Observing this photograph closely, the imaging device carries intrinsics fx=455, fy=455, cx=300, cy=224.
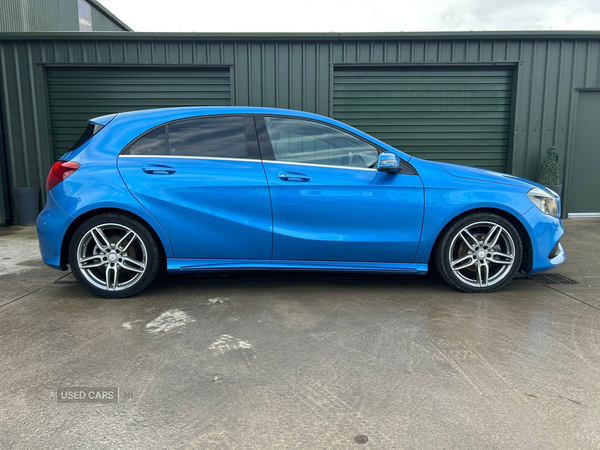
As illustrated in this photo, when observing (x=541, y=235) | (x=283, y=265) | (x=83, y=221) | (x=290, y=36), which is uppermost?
(x=290, y=36)

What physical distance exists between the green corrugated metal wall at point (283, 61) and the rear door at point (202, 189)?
15.9ft

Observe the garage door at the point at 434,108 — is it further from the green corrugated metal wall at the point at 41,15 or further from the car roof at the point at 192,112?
the green corrugated metal wall at the point at 41,15

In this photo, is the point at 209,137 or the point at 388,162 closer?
the point at 388,162

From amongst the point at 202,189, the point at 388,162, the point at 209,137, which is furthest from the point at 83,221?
the point at 388,162

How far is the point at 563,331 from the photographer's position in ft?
10.3

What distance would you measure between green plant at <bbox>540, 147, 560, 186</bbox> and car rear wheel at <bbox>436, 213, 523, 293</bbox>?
5021 millimetres

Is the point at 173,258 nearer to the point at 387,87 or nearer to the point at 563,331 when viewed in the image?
the point at 563,331

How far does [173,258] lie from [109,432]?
199 centimetres

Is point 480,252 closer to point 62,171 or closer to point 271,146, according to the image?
point 271,146

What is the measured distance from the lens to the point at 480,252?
392cm

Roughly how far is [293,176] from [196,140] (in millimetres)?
895

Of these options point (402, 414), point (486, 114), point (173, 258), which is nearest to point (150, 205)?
point (173, 258)

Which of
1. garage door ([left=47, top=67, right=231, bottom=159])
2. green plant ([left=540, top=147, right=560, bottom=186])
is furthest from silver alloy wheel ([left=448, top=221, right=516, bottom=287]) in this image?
garage door ([left=47, top=67, right=231, bottom=159])

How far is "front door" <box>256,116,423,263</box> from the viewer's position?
3801 millimetres
